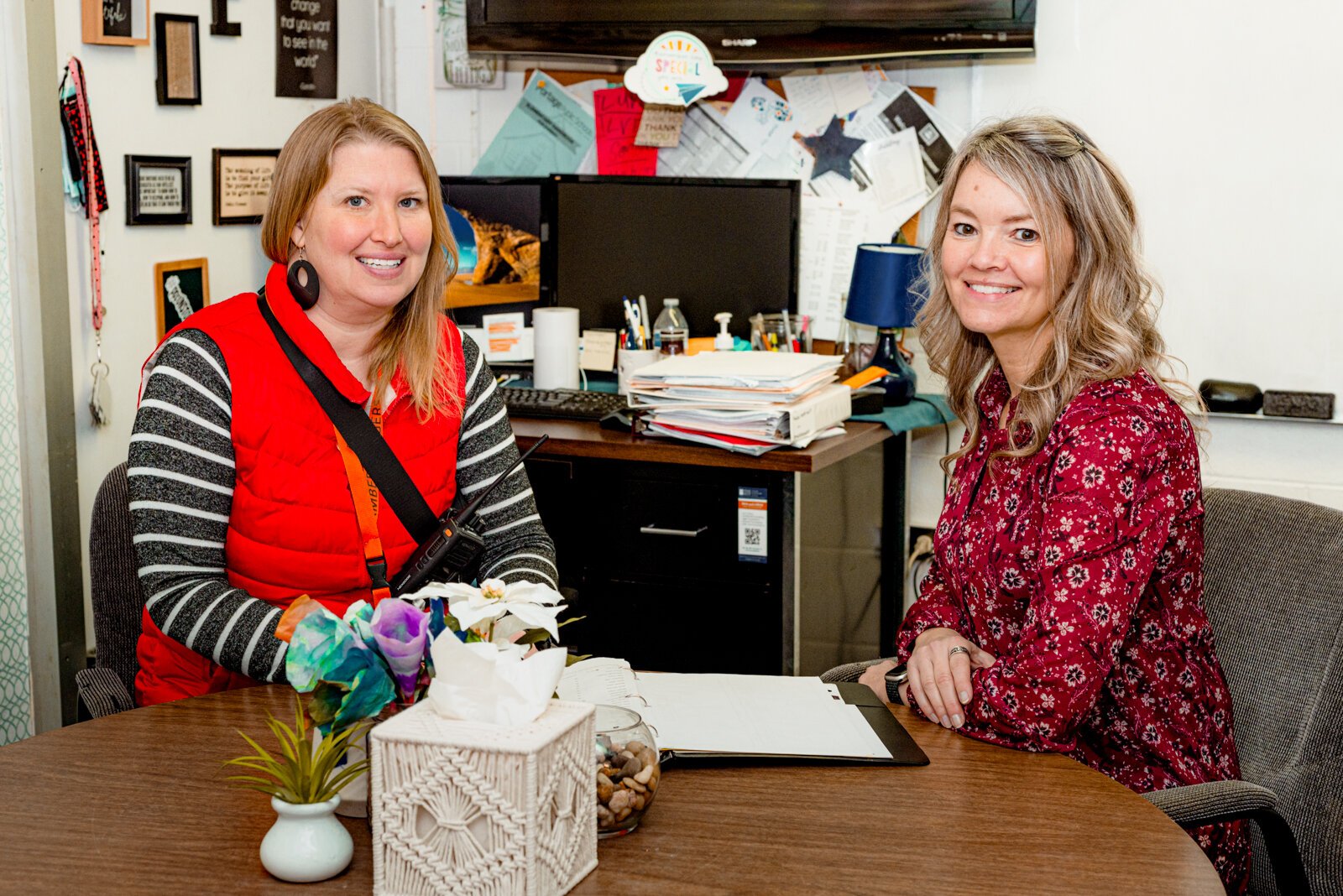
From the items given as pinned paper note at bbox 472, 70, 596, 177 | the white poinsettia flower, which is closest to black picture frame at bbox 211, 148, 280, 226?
pinned paper note at bbox 472, 70, 596, 177

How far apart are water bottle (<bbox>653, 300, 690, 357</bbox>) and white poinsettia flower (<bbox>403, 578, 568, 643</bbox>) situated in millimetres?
1866

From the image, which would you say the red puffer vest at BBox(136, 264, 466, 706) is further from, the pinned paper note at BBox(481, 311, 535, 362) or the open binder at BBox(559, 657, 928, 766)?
the pinned paper note at BBox(481, 311, 535, 362)

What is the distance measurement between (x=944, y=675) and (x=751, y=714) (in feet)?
0.76

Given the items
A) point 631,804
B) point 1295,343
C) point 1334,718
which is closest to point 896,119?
point 1295,343

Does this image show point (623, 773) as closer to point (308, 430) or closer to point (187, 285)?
point (308, 430)

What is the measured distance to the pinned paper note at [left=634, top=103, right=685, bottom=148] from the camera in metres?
3.27

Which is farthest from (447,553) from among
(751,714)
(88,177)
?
(88,177)

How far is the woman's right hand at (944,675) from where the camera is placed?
1.51m

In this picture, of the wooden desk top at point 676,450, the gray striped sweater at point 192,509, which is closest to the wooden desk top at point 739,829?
the gray striped sweater at point 192,509

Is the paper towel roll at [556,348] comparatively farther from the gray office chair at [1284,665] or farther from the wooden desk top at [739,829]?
the wooden desk top at [739,829]

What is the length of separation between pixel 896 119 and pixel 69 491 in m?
1.90

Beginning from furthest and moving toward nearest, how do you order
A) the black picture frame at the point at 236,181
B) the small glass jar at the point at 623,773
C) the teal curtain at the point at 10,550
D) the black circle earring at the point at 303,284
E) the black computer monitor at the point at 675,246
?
the black computer monitor at the point at 675,246
the black picture frame at the point at 236,181
the teal curtain at the point at 10,550
the black circle earring at the point at 303,284
the small glass jar at the point at 623,773

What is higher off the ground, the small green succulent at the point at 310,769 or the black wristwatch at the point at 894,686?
the small green succulent at the point at 310,769

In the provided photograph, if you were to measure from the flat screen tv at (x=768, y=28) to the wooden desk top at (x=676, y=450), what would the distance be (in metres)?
0.85
